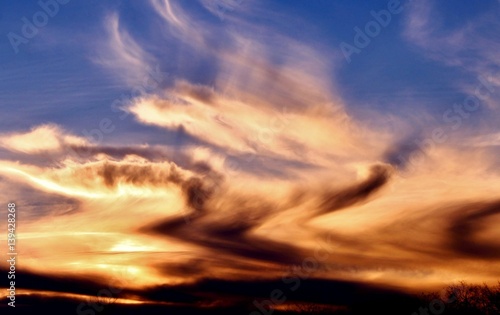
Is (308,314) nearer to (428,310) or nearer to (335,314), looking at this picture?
(335,314)

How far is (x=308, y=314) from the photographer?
56250 millimetres

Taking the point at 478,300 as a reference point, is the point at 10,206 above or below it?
above

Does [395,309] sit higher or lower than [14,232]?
lower

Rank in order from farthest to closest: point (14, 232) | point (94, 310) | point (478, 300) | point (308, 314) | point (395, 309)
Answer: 1. point (308, 314)
2. point (395, 309)
3. point (478, 300)
4. point (94, 310)
5. point (14, 232)

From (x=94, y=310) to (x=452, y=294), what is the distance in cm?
2779

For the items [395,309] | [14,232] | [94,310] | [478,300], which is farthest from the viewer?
[395,309]

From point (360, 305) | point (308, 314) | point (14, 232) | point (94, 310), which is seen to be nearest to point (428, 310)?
point (360, 305)

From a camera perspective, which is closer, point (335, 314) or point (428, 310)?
point (428, 310)

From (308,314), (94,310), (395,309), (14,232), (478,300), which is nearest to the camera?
(14,232)

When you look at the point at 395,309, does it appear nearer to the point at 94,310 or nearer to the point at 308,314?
the point at 308,314

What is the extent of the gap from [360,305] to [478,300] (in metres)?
10.3

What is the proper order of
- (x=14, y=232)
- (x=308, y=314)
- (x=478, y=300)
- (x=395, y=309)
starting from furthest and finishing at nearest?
1. (x=308, y=314)
2. (x=395, y=309)
3. (x=478, y=300)
4. (x=14, y=232)

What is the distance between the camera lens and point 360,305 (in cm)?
5412

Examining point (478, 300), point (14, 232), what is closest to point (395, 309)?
point (478, 300)
